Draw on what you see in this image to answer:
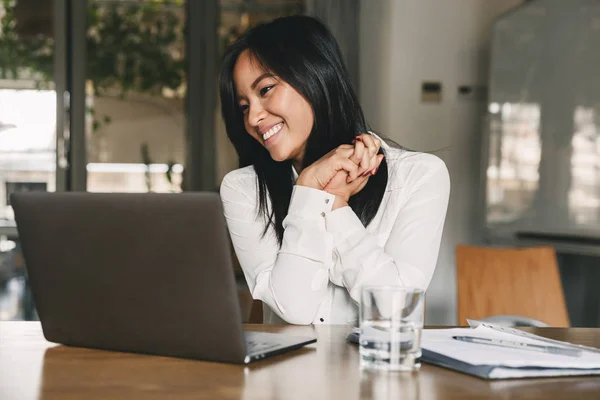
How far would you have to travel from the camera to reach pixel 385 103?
150 inches

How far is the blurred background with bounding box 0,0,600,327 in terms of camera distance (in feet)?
9.37

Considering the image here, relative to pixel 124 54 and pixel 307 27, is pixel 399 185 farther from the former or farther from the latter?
pixel 124 54

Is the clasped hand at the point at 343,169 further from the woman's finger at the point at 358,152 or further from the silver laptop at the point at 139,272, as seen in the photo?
the silver laptop at the point at 139,272

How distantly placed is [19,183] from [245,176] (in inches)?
112

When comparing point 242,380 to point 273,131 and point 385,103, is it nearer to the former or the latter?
point 273,131

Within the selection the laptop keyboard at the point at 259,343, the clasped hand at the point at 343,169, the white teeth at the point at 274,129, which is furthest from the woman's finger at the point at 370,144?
the laptop keyboard at the point at 259,343

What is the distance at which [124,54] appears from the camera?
4250 mm

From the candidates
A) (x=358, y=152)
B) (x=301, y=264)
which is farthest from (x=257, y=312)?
(x=358, y=152)

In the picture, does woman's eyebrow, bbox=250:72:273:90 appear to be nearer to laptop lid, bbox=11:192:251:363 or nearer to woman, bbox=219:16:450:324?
woman, bbox=219:16:450:324

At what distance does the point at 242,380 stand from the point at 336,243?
1.96 feet

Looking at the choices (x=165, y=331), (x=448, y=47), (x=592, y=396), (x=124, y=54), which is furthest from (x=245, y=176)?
(x=124, y=54)

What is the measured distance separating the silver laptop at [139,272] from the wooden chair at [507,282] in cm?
163

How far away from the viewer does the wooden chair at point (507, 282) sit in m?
2.48

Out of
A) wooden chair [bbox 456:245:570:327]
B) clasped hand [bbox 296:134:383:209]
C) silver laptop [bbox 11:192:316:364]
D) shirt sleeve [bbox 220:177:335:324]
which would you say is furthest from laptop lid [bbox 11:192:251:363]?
wooden chair [bbox 456:245:570:327]
